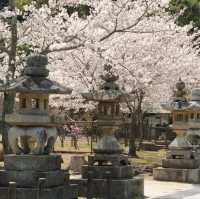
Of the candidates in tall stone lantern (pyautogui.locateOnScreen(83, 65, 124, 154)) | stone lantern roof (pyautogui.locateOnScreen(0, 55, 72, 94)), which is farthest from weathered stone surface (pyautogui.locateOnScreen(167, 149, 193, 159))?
stone lantern roof (pyautogui.locateOnScreen(0, 55, 72, 94))

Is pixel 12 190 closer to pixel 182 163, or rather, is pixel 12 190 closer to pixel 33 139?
pixel 33 139

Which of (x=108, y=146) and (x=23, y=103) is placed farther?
(x=108, y=146)

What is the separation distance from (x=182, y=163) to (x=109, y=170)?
5.18 metres

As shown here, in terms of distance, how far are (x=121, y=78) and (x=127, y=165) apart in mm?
9979

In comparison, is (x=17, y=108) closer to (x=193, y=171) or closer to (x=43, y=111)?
(x=43, y=111)

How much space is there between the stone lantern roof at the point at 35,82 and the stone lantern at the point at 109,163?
9.24ft

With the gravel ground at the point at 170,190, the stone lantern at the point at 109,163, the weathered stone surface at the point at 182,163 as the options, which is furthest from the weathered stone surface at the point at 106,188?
the weathered stone surface at the point at 182,163

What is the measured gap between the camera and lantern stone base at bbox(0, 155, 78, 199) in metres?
11.5

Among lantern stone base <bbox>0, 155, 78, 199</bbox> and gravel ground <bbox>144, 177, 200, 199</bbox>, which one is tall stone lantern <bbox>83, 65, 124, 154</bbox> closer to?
gravel ground <bbox>144, 177, 200, 199</bbox>

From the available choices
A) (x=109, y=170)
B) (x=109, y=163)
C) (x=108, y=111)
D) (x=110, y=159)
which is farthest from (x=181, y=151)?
(x=109, y=170)

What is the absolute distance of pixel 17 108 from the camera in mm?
12258

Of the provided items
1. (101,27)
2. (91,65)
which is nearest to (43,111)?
(101,27)

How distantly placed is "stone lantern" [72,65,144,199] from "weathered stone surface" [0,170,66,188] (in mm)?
2037

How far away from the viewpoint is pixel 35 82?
12.1 m
